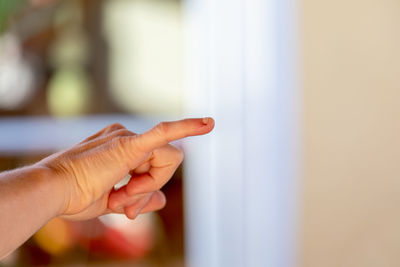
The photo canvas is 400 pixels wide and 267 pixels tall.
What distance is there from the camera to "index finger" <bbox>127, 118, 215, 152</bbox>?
2.21 feet

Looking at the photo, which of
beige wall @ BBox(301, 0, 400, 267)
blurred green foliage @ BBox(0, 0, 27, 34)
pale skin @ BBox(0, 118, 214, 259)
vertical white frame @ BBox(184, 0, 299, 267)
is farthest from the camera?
blurred green foliage @ BBox(0, 0, 27, 34)

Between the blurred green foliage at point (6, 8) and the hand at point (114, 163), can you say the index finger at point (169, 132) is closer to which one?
the hand at point (114, 163)

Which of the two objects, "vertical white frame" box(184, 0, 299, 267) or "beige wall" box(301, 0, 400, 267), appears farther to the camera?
"vertical white frame" box(184, 0, 299, 267)

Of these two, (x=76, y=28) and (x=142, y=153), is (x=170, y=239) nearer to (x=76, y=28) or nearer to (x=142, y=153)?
(x=76, y=28)

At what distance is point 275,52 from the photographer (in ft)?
5.56

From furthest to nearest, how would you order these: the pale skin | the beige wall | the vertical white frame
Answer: the vertical white frame < the beige wall < the pale skin

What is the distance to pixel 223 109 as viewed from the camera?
1892 millimetres

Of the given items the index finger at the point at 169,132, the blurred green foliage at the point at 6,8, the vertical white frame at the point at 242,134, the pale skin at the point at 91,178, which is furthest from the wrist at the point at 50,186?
the blurred green foliage at the point at 6,8

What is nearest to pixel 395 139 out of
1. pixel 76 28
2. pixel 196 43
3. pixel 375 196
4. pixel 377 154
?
pixel 377 154

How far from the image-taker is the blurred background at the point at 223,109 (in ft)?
5.20

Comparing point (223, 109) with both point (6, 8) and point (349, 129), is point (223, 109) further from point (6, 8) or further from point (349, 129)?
point (6, 8)

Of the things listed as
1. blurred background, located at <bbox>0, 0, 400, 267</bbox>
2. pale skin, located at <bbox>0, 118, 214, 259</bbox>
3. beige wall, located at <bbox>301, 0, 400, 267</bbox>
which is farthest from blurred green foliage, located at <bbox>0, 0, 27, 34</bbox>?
pale skin, located at <bbox>0, 118, 214, 259</bbox>

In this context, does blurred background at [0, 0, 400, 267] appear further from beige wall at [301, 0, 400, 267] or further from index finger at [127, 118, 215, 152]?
index finger at [127, 118, 215, 152]

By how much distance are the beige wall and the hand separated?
954mm
